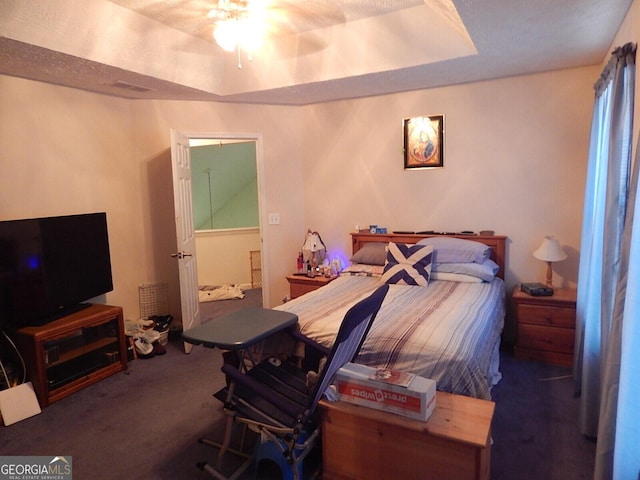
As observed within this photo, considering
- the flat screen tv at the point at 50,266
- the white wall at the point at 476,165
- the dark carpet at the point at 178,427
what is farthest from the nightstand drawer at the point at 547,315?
the flat screen tv at the point at 50,266

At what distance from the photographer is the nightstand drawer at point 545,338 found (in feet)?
10.2

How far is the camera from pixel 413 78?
3.48 m

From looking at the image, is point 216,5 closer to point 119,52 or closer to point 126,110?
point 119,52

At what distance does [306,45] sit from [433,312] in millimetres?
2478

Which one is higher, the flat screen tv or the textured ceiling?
the textured ceiling

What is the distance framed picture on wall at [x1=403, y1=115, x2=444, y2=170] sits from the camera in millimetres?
3834

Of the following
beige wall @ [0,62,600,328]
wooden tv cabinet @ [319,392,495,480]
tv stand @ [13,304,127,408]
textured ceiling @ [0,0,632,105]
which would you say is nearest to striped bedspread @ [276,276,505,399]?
wooden tv cabinet @ [319,392,495,480]

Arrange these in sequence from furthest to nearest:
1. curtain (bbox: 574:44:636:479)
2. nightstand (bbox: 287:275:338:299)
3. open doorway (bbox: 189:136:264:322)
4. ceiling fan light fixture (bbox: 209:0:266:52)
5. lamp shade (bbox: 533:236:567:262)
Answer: open doorway (bbox: 189:136:264:322) < nightstand (bbox: 287:275:338:299) < lamp shade (bbox: 533:236:567:262) < ceiling fan light fixture (bbox: 209:0:266:52) < curtain (bbox: 574:44:636:479)

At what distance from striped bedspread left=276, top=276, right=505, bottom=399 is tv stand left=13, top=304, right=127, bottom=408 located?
5.14 ft

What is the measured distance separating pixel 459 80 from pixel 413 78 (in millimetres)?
435

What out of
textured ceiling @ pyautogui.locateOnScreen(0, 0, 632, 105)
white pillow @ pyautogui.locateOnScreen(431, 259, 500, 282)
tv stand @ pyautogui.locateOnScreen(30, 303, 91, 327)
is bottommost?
tv stand @ pyautogui.locateOnScreen(30, 303, 91, 327)

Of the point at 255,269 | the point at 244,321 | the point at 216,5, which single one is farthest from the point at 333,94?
the point at 255,269

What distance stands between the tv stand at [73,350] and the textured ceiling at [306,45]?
5.97 feet

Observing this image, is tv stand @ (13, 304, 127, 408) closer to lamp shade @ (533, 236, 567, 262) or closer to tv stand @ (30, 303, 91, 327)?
tv stand @ (30, 303, 91, 327)
